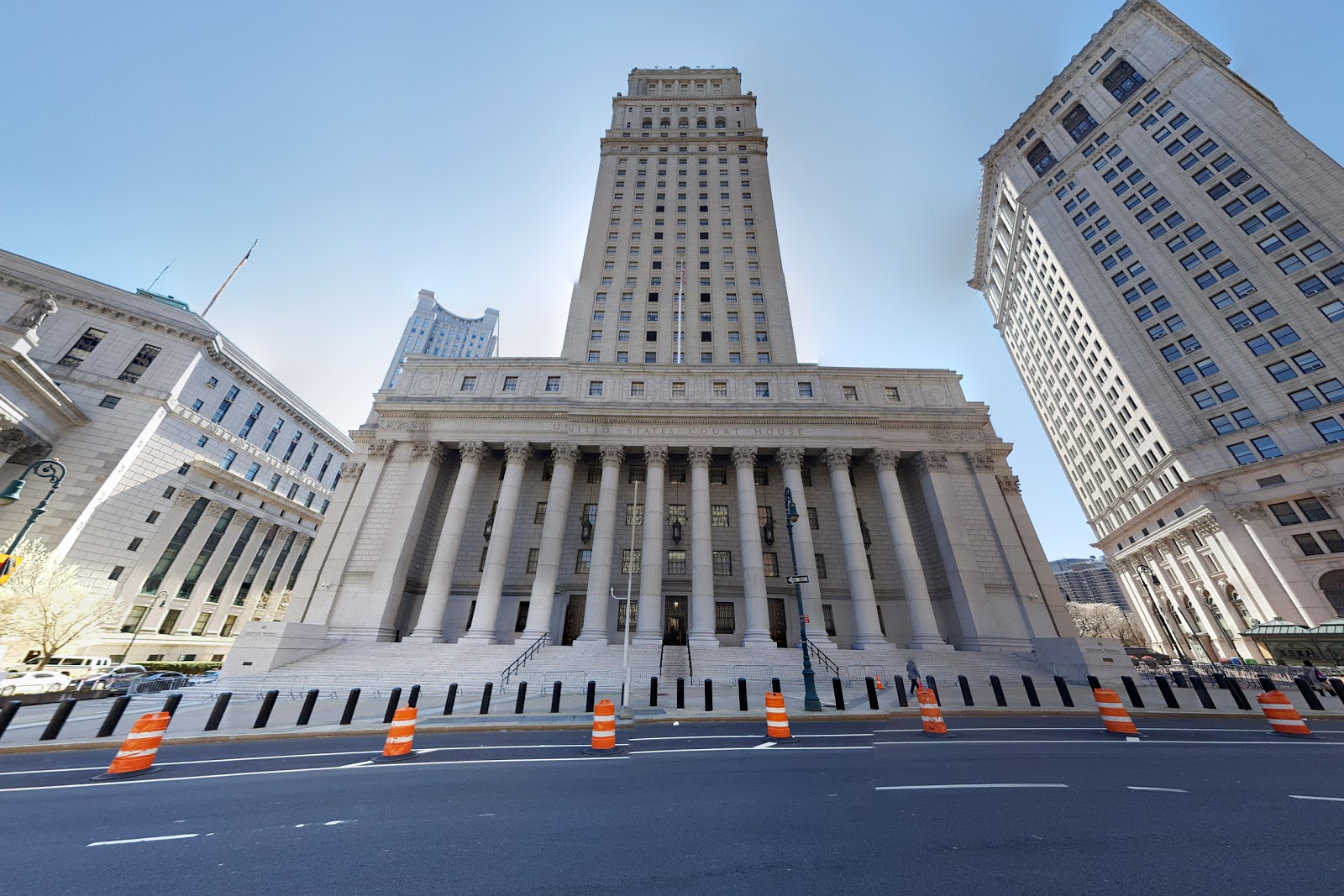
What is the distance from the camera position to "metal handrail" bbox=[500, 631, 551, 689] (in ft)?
71.8

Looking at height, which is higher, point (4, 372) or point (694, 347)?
point (694, 347)

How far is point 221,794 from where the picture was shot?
755 cm

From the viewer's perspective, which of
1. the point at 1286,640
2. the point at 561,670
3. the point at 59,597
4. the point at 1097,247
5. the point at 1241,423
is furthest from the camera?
the point at 1097,247

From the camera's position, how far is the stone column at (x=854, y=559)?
28328mm

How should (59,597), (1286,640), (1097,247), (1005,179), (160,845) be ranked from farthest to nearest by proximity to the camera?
1. (1005,179)
2. (1097,247)
3. (1286,640)
4. (59,597)
5. (160,845)

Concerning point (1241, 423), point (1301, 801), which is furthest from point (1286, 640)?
point (1301, 801)

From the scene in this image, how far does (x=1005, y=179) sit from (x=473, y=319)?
459 ft

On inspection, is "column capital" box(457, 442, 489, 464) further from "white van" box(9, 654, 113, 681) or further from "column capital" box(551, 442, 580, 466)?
"white van" box(9, 654, 113, 681)

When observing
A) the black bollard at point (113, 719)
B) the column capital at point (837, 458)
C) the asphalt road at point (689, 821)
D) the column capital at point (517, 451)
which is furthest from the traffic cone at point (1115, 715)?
the column capital at point (517, 451)

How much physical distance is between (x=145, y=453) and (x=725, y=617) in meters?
49.8

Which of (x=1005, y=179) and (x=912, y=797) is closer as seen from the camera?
(x=912, y=797)

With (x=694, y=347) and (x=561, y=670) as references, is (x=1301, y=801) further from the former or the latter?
(x=694, y=347)

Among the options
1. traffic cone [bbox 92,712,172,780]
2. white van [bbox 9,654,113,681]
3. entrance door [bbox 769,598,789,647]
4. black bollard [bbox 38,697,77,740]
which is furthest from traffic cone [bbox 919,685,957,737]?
white van [bbox 9,654,113,681]

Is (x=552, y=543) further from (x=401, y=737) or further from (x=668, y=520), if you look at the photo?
(x=401, y=737)
